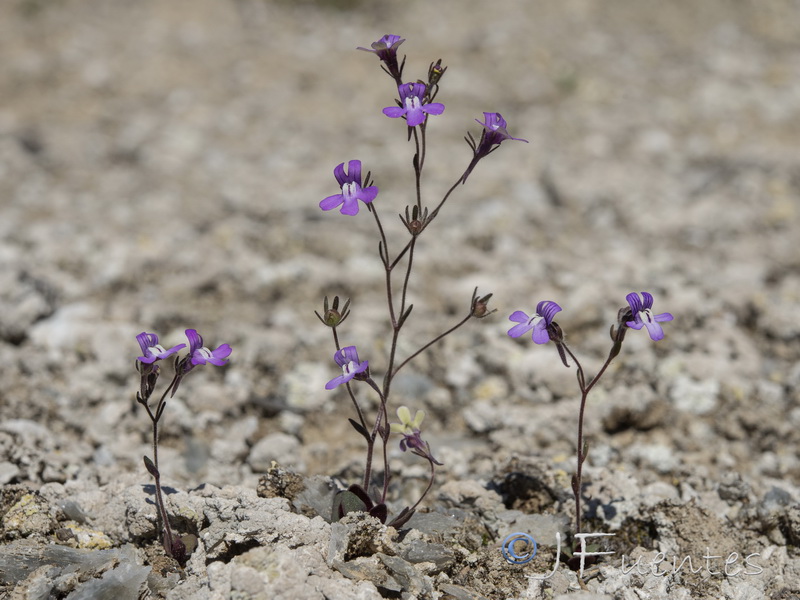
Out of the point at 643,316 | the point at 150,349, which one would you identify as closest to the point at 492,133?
the point at 643,316

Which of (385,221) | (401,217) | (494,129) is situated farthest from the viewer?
(385,221)

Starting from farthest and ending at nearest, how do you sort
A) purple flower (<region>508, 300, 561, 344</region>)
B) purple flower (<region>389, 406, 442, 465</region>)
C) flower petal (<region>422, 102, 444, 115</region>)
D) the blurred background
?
1. the blurred background
2. purple flower (<region>389, 406, 442, 465</region>)
3. purple flower (<region>508, 300, 561, 344</region>)
4. flower petal (<region>422, 102, 444, 115</region>)

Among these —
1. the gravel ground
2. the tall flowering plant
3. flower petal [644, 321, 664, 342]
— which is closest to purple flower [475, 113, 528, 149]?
the tall flowering plant

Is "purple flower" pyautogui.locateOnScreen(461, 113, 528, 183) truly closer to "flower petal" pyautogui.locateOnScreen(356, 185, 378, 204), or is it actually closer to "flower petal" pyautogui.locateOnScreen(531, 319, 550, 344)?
"flower petal" pyautogui.locateOnScreen(356, 185, 378, 204)

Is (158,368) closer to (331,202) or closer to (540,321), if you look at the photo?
(331,202)

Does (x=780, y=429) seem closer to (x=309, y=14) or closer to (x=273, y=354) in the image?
(x=273, y=354)

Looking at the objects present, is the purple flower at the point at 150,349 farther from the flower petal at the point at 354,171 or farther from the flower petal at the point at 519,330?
the flower petal at the point at 519,330
